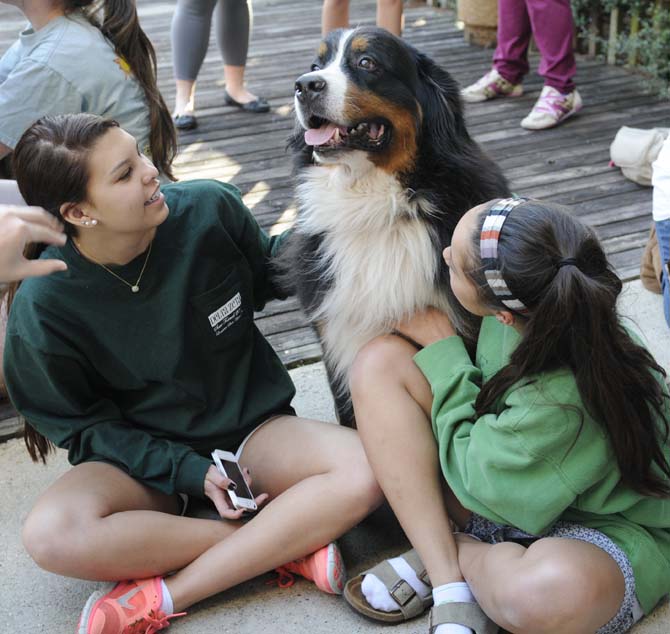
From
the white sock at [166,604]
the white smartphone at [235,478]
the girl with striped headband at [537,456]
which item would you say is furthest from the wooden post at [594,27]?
the white sock at [166,604]

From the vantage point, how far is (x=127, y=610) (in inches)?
71.7

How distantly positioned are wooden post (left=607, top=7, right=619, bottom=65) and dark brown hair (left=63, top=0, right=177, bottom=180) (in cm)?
376

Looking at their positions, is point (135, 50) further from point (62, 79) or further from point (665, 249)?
point (665, 249)

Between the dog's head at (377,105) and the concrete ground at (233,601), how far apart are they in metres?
0.89

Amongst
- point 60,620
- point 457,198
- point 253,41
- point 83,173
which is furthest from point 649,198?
point 253,41

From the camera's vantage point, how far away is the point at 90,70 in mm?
2467

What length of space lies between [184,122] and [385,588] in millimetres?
3398

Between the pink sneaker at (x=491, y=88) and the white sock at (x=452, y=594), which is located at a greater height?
the pink sneaker at (x=491, y=88)

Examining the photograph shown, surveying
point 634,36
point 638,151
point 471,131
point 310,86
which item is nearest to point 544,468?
point 310,86

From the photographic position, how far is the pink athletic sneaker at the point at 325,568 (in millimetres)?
1879

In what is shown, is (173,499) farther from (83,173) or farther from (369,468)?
(83,173)

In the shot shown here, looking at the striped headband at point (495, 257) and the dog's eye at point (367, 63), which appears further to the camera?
the dog's eye at point (367, 63)

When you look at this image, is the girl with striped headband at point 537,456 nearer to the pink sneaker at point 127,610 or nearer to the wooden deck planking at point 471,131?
the pink sneaker at point 127,610

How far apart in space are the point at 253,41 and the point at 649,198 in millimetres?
3542
